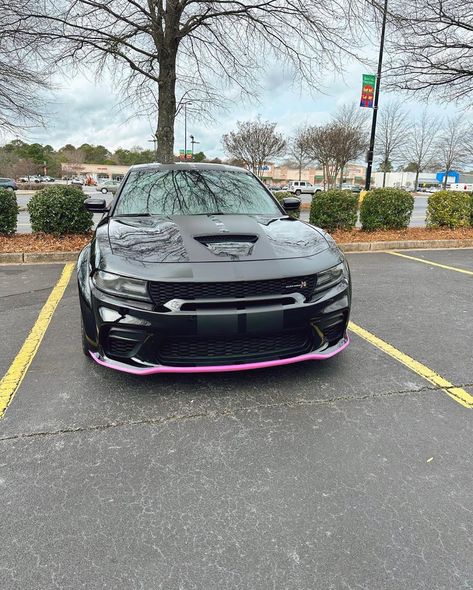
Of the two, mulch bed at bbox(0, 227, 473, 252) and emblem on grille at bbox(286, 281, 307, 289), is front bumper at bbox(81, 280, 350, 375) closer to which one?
emblem on grille at bbox(286, 281, 307, 289)

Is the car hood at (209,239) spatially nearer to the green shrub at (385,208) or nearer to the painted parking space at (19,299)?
the painted parking space at (19,299)

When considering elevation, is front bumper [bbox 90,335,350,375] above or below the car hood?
below

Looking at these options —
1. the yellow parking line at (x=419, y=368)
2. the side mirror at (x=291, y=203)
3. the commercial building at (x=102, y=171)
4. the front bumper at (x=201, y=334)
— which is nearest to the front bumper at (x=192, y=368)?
the front bumper at (x=201, y=334)

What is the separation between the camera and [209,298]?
8.47 feet

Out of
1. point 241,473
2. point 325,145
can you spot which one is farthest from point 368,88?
point 325,145

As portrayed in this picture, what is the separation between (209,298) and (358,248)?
6.56 metres

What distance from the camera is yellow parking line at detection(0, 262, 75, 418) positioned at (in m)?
2.89

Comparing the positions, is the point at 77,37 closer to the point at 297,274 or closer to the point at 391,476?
the point at 297,274

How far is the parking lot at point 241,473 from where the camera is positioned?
1.65 m

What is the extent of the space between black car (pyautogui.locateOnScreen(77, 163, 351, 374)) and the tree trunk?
635cm

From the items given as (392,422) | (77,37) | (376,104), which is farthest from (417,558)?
(376,104)

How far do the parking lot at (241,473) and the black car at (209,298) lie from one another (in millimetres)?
317

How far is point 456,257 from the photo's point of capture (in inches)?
320

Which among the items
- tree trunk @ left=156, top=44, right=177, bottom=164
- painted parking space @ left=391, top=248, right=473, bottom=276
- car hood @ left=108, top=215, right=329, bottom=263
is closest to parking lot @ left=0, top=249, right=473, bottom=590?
car hood @ left=108, top=215, right=329, bottom=263
